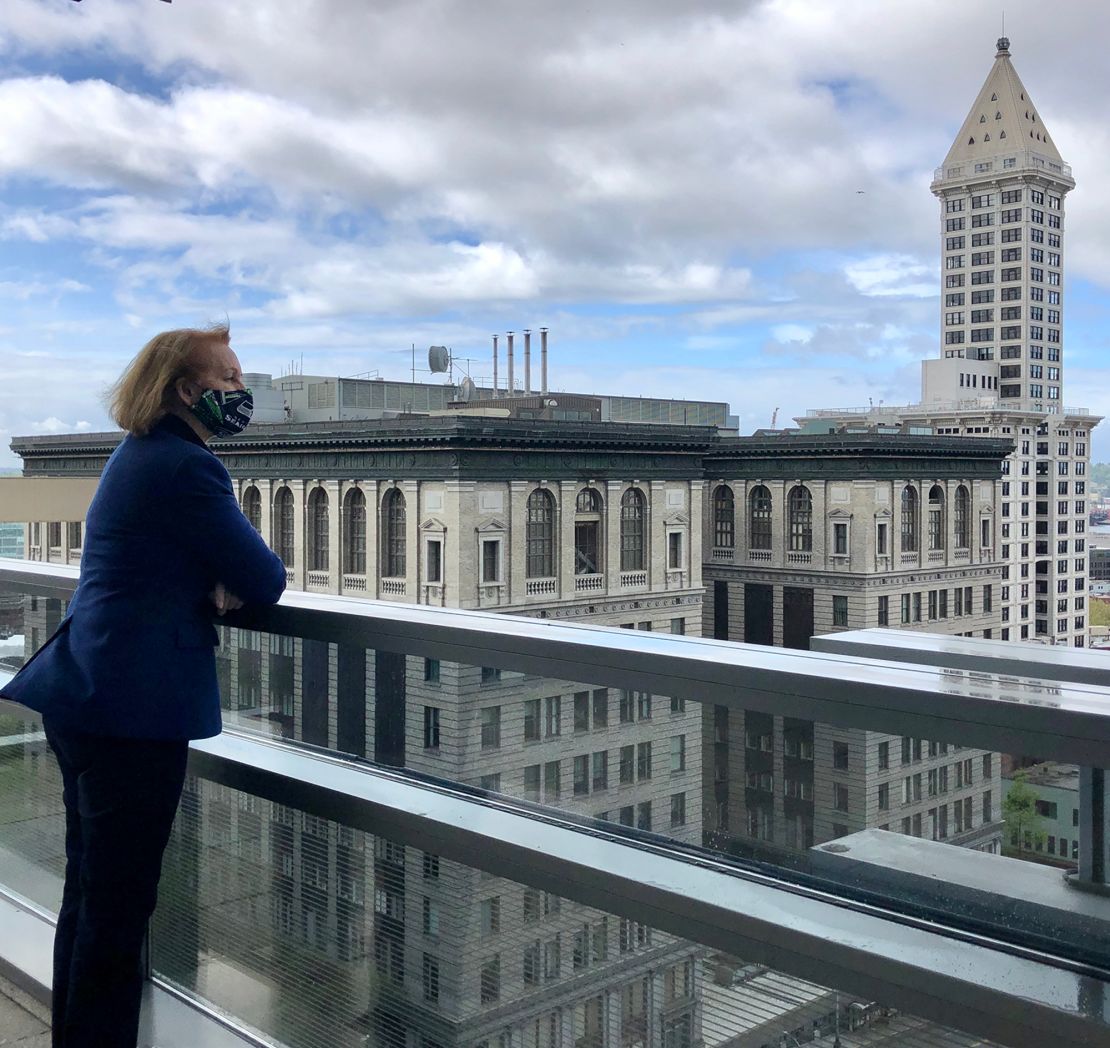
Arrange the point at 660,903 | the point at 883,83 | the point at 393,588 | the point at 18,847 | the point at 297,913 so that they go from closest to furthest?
1. the point at 660,903
2. the point at 297,913
3. the point at 18,847
4. the point at 393,588
5. the point at 883,83

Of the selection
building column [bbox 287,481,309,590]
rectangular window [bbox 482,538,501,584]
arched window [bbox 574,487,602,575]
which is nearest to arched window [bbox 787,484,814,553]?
arched window [bbox 574,487,602,575]

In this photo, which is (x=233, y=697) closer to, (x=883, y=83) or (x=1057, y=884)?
(x=1057, y=884)

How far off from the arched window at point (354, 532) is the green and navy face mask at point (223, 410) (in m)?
33.8

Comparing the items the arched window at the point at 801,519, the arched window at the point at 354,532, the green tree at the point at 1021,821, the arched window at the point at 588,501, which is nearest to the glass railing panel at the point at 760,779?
the green tree at the point at 1021,821

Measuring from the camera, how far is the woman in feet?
6.55

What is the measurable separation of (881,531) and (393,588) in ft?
57.1

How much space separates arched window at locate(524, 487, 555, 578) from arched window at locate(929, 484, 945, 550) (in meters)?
16.3

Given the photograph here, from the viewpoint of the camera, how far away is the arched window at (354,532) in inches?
1417

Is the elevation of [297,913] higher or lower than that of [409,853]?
lower

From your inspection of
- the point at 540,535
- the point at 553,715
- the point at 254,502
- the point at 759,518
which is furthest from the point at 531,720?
the point at 759,518

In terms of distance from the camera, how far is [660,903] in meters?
1.72

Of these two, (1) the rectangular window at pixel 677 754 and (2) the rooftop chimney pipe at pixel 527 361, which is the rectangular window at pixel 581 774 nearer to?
(1) the rectangular window at pixel 677 754

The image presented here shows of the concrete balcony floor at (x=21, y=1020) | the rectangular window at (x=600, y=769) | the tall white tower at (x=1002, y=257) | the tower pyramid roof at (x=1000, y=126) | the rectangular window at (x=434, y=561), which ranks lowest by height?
the rectangular window at (x=434, y=561)

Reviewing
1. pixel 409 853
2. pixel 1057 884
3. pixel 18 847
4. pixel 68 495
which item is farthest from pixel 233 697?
pixel 68 495
